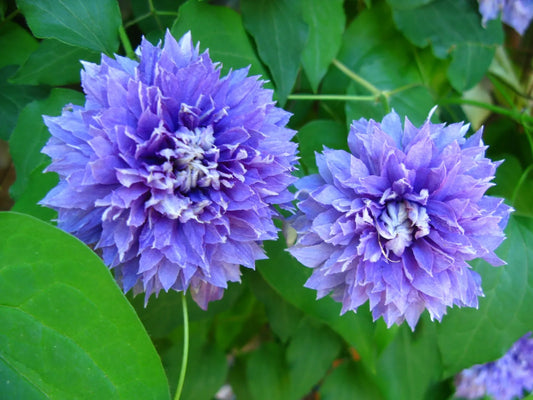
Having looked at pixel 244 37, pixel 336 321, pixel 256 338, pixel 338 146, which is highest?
pixel 244 37

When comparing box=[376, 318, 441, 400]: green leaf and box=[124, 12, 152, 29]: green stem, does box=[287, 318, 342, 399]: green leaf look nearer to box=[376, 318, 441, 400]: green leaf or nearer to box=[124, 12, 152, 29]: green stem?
box=[376, 318, 441, 400]: green leaf

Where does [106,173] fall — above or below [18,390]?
above

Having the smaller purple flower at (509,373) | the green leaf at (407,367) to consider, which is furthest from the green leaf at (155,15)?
Answer: the smaller purple flower at (509,373)

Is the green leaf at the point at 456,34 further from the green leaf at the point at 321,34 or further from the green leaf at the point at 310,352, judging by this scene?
the green leaf at the point at 310,352

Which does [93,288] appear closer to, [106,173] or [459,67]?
[106,173]

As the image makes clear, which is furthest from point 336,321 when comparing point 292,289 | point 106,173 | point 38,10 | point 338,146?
point 38,10
